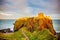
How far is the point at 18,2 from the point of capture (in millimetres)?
2570

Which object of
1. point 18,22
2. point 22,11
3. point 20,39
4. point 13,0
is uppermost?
point 13,0

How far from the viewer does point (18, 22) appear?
8.25 ft

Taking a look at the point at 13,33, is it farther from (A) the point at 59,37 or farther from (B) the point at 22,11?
(A) the point at 59,37

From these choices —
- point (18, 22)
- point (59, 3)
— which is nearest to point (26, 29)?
point (18, 22)

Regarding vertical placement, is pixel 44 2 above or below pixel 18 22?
above

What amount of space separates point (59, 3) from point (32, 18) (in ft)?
1.50

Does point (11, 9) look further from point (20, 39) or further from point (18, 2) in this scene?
point (20, 39)

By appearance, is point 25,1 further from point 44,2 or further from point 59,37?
point 59,37

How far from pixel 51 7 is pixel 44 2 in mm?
126

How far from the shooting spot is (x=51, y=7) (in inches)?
101

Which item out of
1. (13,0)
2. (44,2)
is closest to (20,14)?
(13,0)

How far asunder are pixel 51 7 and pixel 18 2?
49 centimetres

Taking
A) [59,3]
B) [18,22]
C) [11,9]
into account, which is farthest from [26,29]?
[59,3]

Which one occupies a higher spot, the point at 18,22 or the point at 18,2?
the point at 18,2
